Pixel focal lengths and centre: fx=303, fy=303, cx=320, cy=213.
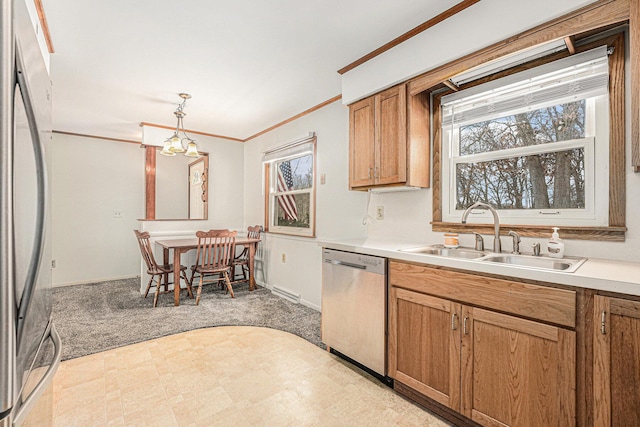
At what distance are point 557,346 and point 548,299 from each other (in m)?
0.20

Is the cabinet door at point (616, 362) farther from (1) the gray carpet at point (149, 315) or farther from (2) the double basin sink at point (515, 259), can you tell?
(1) the gray carpet at point (149, 315)

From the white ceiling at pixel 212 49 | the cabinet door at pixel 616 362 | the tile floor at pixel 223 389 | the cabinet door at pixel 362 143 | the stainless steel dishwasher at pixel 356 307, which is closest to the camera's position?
the cabinet door at pixel 616 362

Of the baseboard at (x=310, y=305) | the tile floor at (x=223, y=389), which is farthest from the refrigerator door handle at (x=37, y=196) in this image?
the baseboard at (x=310, y=305)

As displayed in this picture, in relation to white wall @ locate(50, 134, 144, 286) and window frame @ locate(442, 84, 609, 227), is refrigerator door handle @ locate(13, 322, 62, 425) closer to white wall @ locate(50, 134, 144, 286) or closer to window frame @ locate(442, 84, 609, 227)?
window frame @ locate(442, 84, 609, 227)

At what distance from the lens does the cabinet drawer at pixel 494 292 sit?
4.22ft

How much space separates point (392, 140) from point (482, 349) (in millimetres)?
1501

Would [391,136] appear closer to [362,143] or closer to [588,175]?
[362,143]

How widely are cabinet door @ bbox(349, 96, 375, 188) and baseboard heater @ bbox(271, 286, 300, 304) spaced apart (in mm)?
1882

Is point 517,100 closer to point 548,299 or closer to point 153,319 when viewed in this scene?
point 548,299

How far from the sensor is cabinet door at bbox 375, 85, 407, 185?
225 centimetres

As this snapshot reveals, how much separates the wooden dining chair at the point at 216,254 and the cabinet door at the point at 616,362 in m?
3.53

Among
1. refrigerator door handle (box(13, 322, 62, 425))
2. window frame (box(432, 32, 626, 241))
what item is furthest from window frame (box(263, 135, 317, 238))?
refrigerator door handle (box(13, 322, 62, 425))

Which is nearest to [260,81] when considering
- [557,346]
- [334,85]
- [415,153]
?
[334,85]

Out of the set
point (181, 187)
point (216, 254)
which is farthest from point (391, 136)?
point (181, 187)
